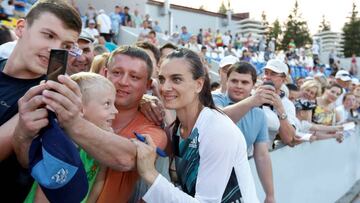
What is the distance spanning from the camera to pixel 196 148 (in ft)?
6.36

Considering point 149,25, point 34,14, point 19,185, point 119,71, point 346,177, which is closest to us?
point 19,185

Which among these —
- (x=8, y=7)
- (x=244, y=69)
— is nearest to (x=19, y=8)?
(x=8, y=7)

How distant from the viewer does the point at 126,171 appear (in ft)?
5.92

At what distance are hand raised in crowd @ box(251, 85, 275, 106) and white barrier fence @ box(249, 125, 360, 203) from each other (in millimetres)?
756

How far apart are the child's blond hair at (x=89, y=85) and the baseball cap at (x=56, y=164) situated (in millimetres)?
394

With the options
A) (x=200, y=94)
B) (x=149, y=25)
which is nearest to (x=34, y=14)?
(x=200, y=94)

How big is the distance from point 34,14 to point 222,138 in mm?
1031

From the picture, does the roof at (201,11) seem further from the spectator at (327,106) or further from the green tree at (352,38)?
the green tree at (352,38)

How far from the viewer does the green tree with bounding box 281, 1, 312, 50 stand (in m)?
62.1

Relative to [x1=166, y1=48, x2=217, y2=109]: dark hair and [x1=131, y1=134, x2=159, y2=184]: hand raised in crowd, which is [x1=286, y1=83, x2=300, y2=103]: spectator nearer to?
[x1=166, y1=48, x2=217, y2=109]: dark hair

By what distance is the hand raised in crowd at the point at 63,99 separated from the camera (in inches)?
51.0

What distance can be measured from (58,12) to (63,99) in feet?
1.97

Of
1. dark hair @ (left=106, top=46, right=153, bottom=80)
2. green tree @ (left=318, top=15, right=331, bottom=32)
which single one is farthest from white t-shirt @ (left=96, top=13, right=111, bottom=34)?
green tree @ (left=318, top=15, right=331, bottom=32)

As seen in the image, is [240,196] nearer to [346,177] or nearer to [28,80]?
[28,80]
